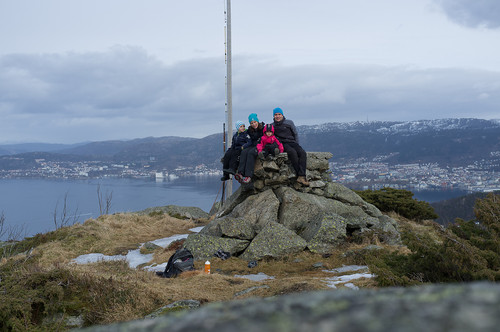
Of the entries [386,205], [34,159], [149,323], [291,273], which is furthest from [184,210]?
[34,159]

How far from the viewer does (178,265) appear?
30.6 ft

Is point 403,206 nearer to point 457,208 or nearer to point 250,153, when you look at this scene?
point 250,153

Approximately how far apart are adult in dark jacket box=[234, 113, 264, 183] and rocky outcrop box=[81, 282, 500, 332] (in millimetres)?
11916

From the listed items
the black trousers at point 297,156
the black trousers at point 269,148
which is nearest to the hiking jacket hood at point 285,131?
the black trousers at point 297,156

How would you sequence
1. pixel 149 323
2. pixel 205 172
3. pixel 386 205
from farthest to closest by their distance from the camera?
pixel 205 172
pixel 386 205
pixel 149 323

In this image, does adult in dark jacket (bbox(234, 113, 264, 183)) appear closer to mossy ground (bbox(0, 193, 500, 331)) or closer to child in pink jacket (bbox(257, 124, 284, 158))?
child in pink jacket (bbox(257, 124, 284, 158))

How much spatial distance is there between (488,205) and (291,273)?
14.4ft

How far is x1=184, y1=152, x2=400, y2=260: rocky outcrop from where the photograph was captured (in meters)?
10.9

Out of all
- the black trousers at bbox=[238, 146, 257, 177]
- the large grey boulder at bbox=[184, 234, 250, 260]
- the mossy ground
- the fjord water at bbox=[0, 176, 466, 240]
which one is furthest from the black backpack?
the fjord water at bbox=[0, 176, 466, 240]

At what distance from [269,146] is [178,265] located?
5.35 m

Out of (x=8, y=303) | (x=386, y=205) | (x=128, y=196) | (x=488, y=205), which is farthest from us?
(x=128, y=196)

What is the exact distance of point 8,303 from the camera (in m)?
5.14

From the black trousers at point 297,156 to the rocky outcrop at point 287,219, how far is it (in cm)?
23

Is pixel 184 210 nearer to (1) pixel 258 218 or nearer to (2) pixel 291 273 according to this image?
(1) pixel 258 218
